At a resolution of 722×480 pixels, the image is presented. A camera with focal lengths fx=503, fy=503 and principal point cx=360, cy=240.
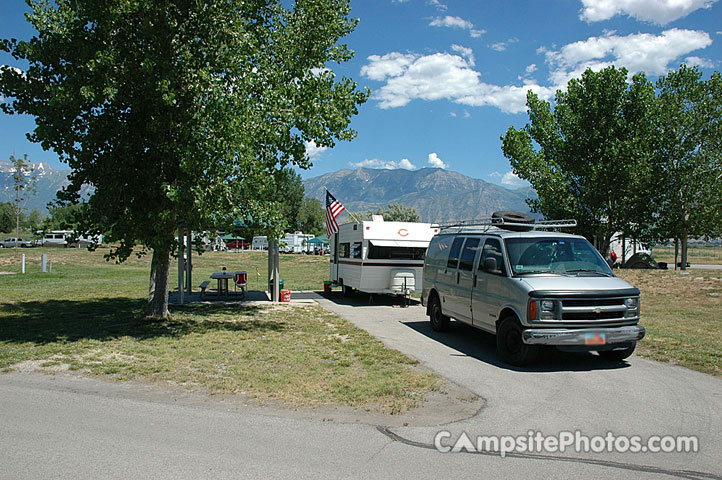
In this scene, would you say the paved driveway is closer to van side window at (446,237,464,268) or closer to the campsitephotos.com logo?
the campsitephotos.com logo

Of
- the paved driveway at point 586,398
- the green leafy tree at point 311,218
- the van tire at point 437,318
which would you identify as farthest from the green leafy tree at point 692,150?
the green leafy tree at point 311,218

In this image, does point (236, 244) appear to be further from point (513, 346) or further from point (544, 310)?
point (544, 310)

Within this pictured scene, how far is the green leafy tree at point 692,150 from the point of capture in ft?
113

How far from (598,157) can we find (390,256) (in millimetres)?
19619

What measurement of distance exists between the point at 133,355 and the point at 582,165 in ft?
92.8

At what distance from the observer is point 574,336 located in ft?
24.6

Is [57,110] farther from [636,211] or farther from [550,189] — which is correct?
[636,211]

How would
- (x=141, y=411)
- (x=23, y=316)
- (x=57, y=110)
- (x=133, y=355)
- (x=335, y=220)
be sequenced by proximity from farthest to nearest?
(x=335, y=220) → (x=23, y=316) → (x=57, y=110) → (x=133, y=355) → (x=141, y=411)

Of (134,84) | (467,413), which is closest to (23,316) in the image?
(134,84)

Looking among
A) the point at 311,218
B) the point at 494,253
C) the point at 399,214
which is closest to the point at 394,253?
the point at 494,253

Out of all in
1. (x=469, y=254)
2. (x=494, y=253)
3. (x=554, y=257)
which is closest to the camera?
(x=554, y=257)

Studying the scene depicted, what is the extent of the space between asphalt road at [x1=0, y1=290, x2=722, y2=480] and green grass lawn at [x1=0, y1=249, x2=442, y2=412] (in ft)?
2.13

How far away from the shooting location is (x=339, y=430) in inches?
209

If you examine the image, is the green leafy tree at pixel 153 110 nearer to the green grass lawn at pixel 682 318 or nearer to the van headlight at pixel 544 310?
Result: the van headlight at pixel 544 310
